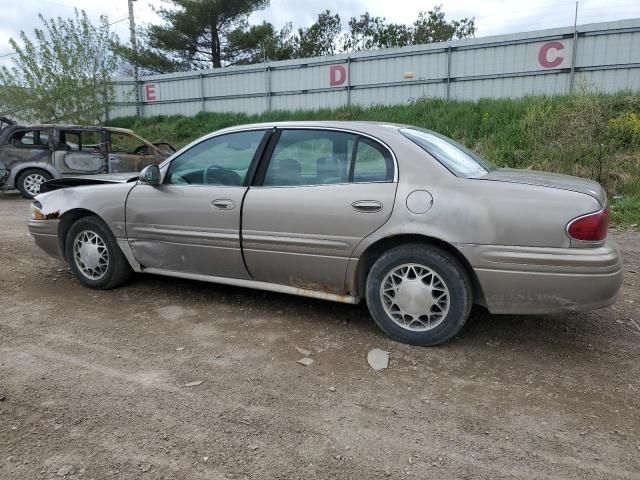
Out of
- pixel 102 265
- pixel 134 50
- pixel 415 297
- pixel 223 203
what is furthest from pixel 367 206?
pixel 134 50

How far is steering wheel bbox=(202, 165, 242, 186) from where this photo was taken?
3953 mm

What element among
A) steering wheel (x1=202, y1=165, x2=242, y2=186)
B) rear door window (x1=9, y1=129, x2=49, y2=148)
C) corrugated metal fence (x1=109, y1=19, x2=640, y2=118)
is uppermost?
corrugated metal fence (x1=109, y1=19, x2=640, y2=118)

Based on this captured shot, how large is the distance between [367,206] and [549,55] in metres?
11.3

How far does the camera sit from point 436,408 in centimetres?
271

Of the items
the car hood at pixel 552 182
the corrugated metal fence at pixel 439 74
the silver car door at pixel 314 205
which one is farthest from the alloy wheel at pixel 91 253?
the corrugated metal fence at pixel 439 74

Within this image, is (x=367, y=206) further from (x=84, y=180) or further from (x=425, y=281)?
(x=84, y=180)

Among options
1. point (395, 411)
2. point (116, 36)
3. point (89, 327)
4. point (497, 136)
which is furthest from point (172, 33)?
point (395, 411)

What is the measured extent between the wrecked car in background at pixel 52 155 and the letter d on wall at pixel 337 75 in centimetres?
695

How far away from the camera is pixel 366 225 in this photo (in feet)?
11.1

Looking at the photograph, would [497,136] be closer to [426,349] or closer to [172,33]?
[426,349]

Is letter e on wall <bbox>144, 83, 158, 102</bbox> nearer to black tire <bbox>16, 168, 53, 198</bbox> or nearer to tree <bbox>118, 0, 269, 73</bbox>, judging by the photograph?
tree <bbox>118, 0, 269, 73</bbox>

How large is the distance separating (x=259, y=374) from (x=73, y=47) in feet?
66.7

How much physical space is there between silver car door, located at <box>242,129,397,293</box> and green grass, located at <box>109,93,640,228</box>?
5659 millimetres

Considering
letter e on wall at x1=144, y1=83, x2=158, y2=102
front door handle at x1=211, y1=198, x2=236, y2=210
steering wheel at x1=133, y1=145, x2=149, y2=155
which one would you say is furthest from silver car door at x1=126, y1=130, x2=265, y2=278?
letter e on wall at x1=144, y1=83, x2=158, y2=102
